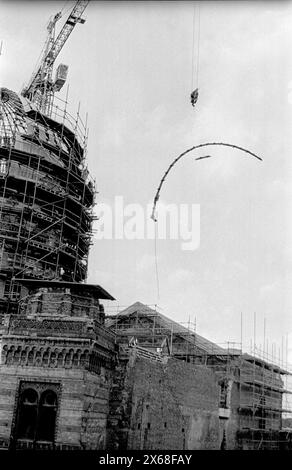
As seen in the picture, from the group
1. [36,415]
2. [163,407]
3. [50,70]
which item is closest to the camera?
[36,415]

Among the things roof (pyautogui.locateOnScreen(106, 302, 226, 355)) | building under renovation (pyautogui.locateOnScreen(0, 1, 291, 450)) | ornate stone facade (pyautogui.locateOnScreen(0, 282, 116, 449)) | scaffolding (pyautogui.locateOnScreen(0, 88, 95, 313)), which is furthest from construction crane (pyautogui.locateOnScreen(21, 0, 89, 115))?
ornate stone facade (pyautogui.locateOnScreen(0, 282, 116, 449))

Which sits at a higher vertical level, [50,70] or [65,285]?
[50,70]

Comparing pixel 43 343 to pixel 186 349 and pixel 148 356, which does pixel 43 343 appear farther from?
pixel 186 349

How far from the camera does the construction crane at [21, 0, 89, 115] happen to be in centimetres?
5147

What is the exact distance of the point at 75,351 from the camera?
22984 millimetres

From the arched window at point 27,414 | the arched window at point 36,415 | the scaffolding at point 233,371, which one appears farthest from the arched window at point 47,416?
the scaffolding at point 233,371

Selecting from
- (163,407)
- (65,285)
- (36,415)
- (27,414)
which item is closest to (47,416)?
(36,415)

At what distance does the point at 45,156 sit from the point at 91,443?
23685 mm

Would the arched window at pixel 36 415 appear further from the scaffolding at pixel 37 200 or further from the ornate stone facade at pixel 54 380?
the scaffolding at pixel 37 200

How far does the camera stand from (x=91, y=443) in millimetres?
22344

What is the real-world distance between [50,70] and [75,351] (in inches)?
1571

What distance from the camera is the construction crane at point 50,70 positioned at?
51.5m

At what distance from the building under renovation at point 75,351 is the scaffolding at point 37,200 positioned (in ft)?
0.31

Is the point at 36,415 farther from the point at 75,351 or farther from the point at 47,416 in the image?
the point at 75,351
